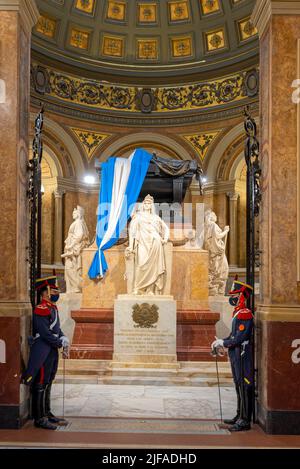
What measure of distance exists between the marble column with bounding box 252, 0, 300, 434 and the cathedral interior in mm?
15

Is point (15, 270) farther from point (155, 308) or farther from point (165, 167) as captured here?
point (165, 167)

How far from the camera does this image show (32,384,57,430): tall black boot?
6.36 meters

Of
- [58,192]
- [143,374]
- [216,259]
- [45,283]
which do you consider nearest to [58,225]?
[58,192]

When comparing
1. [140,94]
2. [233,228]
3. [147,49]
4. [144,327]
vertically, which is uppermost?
[147,49]

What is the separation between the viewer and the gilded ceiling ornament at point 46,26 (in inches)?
739

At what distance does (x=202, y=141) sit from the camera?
66.2 feet

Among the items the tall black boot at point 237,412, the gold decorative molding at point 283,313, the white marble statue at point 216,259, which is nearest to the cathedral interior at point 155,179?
the gold decorative molding at point 283,313

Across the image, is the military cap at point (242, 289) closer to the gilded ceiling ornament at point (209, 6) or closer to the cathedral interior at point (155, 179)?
the cathedral interior at point (155, 179)

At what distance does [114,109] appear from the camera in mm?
20562

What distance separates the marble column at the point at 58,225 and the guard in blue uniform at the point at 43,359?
12422 mm

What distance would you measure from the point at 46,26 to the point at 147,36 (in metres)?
3.63

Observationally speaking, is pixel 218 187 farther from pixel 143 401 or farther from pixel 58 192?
pixel 143 401
